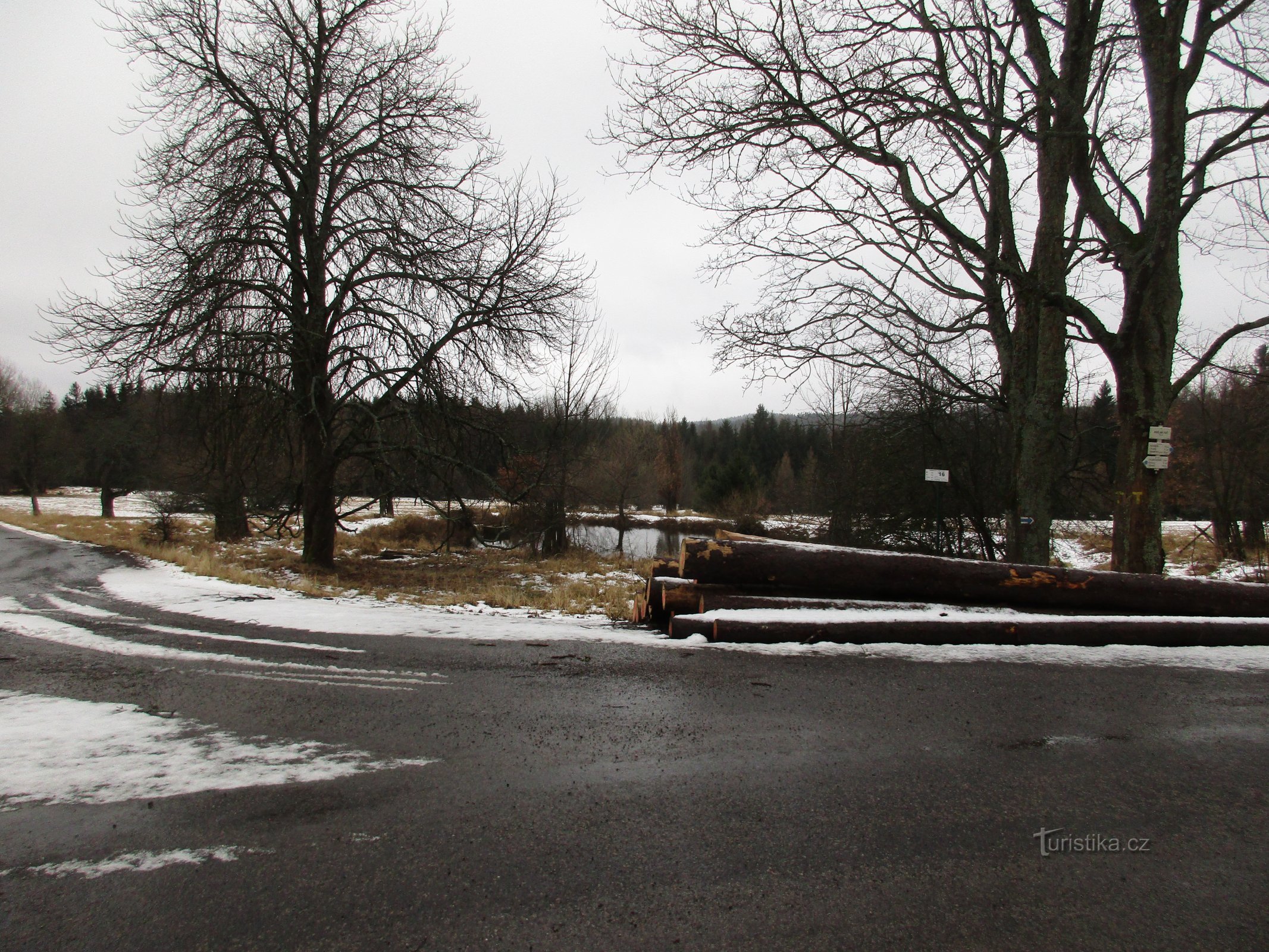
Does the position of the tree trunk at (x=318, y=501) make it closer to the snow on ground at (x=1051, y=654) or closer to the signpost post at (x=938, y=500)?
the snow on ground at (x=1051, y=654)

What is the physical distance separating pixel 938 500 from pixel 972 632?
10.8 m

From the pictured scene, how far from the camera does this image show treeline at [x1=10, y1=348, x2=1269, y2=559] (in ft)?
44.6

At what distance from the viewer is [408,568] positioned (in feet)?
52.0

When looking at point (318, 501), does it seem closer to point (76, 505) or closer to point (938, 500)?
point (938, 500)

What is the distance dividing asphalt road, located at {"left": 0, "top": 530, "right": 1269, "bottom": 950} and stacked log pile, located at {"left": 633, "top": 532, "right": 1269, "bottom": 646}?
133 cm

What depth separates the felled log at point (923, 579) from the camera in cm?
628

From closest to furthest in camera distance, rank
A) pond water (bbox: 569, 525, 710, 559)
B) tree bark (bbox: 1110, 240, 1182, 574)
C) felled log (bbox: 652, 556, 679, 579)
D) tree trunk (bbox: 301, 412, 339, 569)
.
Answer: felled log (bbox: 652, 556, 679, 579)
tree bark (bbox: 1110, 240, 1182, 574)
tree trunk (bbox: 301, 412, 339, 569)
pond water (bbox: 569, 525, 710, 559)

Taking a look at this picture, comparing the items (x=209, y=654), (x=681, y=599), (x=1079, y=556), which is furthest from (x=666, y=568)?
(x=1079, y=556)

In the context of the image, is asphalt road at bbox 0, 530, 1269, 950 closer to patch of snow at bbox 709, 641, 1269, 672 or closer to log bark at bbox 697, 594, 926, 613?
patch of snow at bbox 709, 641, 1269, 672

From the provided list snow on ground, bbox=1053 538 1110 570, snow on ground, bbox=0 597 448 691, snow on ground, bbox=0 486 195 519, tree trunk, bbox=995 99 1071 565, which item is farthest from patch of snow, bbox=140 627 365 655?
snow on ground, bbox=0 486 195 519

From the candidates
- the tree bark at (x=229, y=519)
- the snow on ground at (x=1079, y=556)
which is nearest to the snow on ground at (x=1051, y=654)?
the snow on ground at (x=1079, y=556)

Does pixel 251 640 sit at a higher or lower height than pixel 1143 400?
lower

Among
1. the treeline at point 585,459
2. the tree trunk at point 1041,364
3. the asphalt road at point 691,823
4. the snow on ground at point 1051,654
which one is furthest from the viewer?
the treeline at point 585,459

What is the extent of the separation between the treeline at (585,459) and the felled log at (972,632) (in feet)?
20.7
